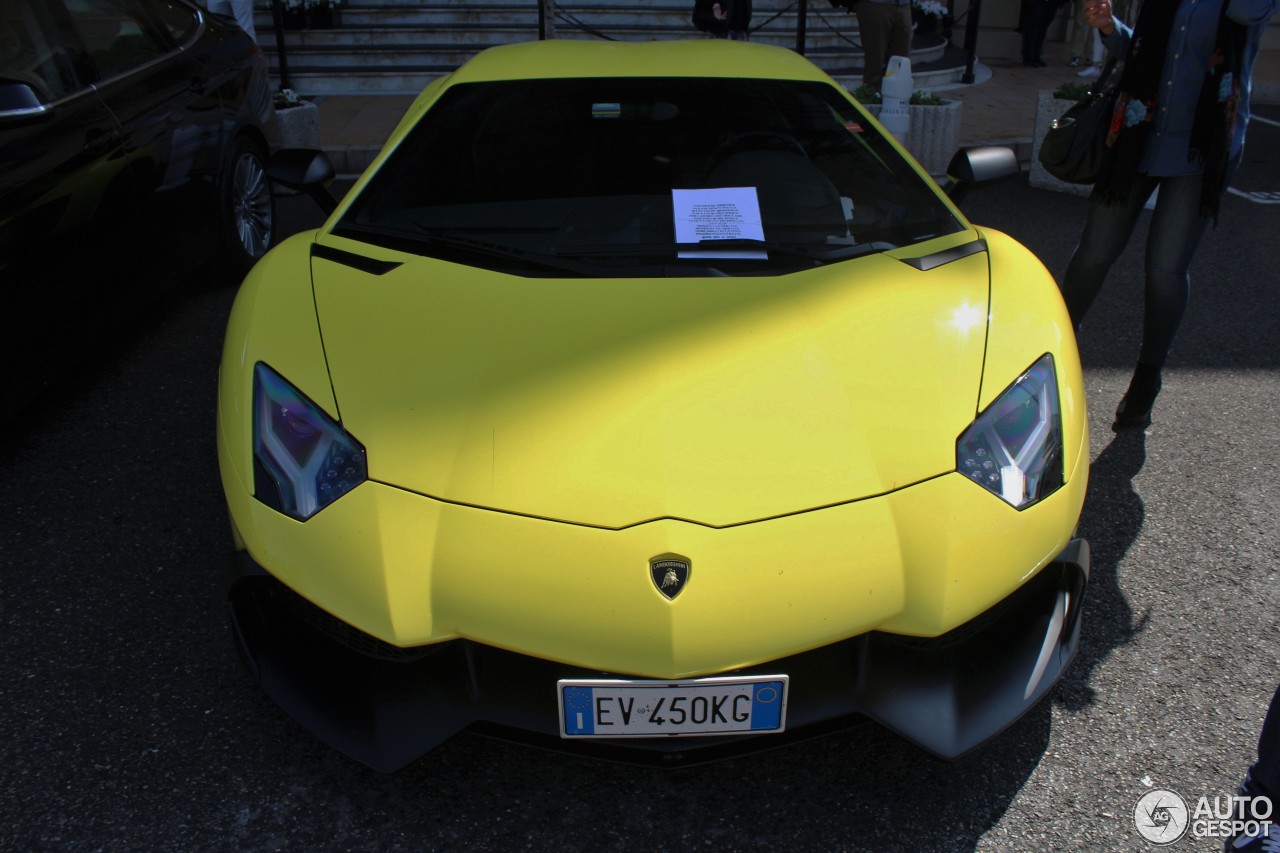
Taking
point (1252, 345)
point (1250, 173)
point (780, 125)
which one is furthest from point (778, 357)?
point (1250, 173)

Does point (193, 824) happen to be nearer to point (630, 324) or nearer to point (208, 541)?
point (208, 541)

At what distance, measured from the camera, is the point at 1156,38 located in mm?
3195

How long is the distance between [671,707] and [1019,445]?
842 mm

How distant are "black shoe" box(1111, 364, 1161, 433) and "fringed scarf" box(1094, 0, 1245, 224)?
53 cm

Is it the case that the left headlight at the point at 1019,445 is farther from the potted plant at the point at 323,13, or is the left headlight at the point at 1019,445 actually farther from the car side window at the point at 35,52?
the potted plant at the point at 323,13

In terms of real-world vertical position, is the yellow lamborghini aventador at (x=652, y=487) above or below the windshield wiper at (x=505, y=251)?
below

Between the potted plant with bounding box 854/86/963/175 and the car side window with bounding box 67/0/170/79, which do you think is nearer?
the car side window with bounding box 67/0/170/79

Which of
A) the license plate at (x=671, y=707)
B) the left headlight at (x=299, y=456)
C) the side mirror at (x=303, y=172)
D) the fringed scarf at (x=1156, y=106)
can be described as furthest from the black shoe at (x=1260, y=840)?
the side mirror at (x=303, y=172)

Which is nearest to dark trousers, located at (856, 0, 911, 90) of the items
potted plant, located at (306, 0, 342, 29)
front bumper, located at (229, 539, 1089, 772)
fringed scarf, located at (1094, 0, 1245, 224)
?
fringed scarf, located at (1094, 0, 1245, 224)

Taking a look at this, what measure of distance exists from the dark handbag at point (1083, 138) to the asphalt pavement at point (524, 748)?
883 mm

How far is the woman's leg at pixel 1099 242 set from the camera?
11.2 ft

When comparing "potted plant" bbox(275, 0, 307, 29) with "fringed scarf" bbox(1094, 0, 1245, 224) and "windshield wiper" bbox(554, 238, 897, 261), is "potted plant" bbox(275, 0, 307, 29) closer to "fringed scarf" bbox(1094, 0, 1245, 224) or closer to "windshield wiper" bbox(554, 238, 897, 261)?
"fringed scarf" bbox(1094, 0, 1245, 224)

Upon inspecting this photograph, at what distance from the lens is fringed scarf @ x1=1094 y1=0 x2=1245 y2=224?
10.2 feet

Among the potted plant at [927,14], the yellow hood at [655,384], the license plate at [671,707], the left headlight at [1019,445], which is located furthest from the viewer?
the potted plant at [927,14]
